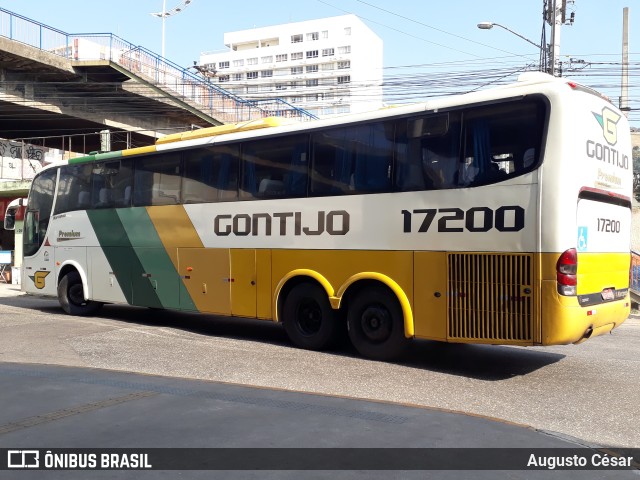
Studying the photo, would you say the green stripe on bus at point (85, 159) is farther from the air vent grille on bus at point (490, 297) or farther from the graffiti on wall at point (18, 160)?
the graffiti on wall at point (18, 160)

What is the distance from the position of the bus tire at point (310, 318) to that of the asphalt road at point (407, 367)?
24 centimetres

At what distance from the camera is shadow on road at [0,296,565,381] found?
872cm

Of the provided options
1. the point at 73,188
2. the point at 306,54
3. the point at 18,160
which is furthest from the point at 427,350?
the point at 306,54

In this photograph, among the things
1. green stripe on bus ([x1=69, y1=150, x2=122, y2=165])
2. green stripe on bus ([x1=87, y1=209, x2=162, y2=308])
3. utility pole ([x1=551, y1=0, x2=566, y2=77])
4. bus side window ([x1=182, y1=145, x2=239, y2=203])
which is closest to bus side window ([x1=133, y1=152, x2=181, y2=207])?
bus side window ([x1=182, y1=145, x2=239, y2=203])

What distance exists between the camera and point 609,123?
8.45 metres

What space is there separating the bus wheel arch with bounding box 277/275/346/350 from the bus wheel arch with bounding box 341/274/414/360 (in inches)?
11.9

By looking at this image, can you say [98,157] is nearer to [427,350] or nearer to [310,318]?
[310,318]

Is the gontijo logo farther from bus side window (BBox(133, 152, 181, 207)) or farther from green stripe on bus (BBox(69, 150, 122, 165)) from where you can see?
green stripe on bus (BBox(69, 150, 122, 165))

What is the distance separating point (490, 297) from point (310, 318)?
3158 millimetres

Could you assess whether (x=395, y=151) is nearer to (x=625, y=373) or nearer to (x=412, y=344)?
(x=412, y=344)

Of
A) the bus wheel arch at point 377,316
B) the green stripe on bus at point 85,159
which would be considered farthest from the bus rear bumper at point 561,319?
the green stripe on bus at point 85,159

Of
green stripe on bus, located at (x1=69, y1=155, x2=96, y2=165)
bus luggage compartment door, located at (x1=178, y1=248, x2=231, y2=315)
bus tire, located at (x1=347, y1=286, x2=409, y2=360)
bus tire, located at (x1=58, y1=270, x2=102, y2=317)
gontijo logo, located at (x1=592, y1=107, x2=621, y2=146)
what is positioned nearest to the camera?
gontijo logo, located at (x1=592, y1=107, x2=621, y2=146)

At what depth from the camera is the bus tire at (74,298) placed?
14391 millimetres

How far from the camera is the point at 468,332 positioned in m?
8.10
